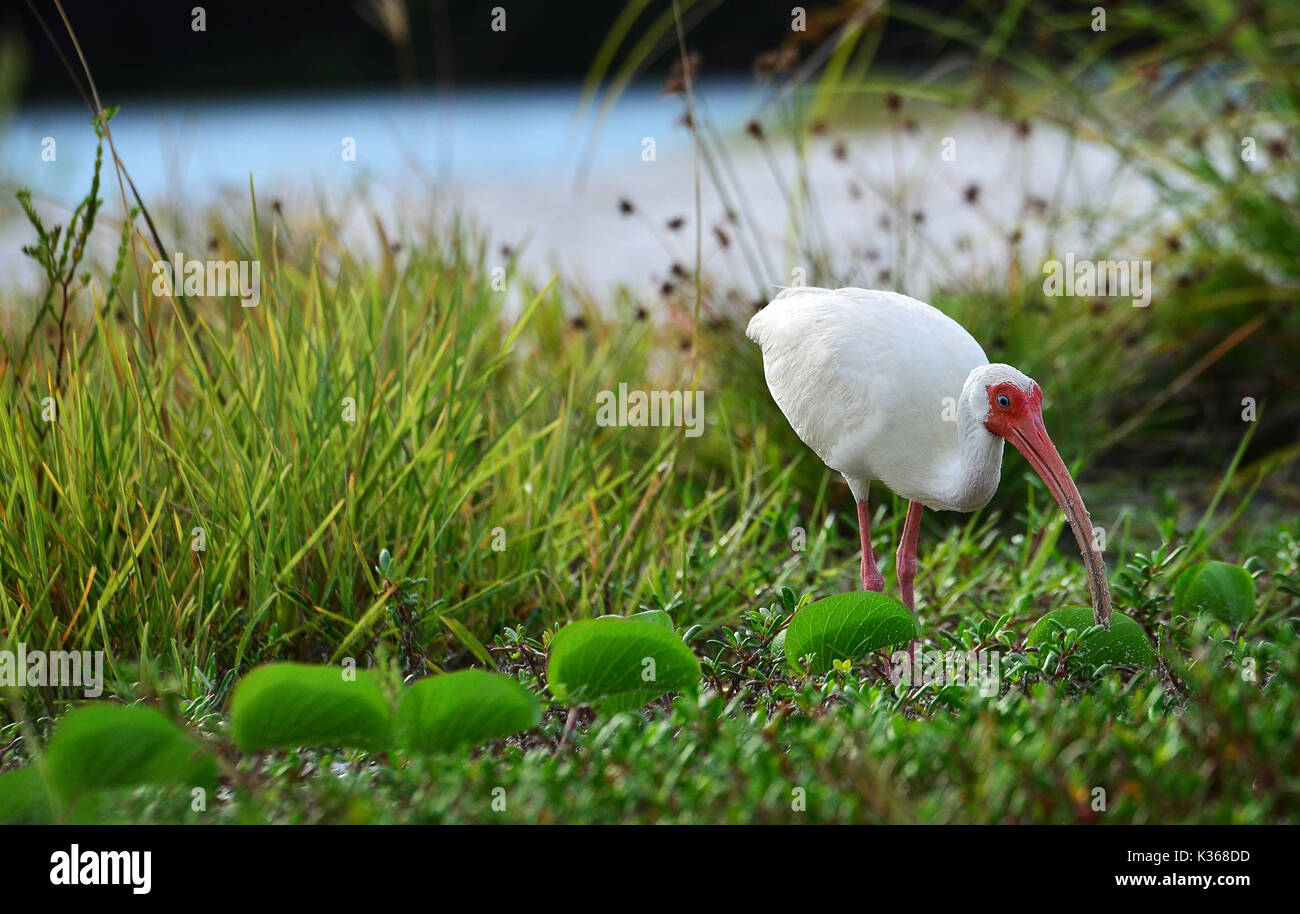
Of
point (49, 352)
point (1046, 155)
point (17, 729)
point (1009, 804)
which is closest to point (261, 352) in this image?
point (49, 352)

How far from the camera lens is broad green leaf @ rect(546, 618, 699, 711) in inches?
103

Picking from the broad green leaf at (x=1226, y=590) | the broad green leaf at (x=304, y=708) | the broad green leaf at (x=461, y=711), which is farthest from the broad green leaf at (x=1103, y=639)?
the broad green leaf at (x=304, y=708)

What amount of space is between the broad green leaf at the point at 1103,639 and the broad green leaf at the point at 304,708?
1.46 metres

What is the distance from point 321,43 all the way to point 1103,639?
17.5 m

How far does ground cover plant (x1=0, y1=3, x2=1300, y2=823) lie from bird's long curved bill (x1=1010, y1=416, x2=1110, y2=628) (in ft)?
0.63

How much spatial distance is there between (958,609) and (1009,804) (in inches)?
58.2

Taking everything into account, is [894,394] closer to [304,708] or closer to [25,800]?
[304,708]

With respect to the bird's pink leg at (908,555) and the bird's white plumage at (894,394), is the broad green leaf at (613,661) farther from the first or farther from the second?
the bird's pink leg at (908,555)

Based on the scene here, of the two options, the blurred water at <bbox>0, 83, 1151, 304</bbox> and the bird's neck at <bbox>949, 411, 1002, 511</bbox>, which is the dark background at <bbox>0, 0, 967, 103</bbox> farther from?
the bird's neck at <bbox>949, 411, 1002, 511</bbox>

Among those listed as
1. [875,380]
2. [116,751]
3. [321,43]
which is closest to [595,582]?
[875,380]

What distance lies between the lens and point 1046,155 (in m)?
12.6
